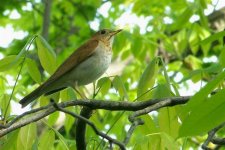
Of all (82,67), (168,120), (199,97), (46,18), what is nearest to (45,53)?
(168,120)

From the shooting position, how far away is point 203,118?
1.84 metres

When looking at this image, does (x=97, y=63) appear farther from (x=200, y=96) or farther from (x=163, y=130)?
(x=200, y=96)

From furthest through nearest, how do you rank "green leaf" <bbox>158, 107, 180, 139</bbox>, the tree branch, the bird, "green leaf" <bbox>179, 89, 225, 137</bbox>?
the tree branch
the bird
"green leaf" <bbox>158, 107, 180, 139</bbox>
"green leaf" <bbox>179, 89, 225, 137</bbox>

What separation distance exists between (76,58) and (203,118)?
2.99 meters

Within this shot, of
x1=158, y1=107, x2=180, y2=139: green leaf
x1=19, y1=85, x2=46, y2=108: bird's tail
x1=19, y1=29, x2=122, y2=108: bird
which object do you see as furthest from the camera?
x1=19, y1=29, x2=122, y2=108: bird

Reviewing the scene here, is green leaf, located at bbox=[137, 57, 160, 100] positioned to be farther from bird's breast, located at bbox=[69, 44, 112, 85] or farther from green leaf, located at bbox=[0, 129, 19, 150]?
bird's breast, located at bbox=[69, 44, 112, 85]

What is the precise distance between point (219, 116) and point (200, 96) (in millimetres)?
100

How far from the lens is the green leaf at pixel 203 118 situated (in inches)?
72.1

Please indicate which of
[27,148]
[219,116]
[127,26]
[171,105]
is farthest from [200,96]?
[127,26]

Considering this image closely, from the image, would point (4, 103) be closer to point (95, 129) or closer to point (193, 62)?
point (95, 129)

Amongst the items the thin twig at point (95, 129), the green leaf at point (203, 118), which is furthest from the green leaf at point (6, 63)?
the green leaf at point (203, 118)

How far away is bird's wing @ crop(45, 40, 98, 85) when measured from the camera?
175 inches

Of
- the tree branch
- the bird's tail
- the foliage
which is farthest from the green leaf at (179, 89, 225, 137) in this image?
the tree branch

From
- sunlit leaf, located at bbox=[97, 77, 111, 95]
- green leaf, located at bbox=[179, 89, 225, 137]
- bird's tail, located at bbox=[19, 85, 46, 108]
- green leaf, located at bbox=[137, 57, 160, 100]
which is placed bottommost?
green leaf, located at bbox=[179, 89, 225, 137]
